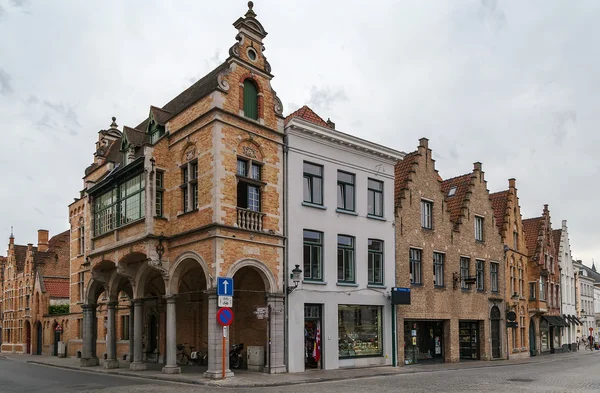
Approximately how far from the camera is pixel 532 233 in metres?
45.8

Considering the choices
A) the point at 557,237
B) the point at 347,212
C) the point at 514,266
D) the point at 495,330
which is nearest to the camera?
the point at 347,212

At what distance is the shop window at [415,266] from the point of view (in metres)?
28.8

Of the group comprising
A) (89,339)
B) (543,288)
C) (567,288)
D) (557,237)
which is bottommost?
(89,339)

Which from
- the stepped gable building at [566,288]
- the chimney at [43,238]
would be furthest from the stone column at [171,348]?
the stepped gable building at [566,288]

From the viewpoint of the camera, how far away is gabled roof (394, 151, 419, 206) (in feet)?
95.6

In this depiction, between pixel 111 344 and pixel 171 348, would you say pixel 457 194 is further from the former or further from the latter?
pixel 111 344

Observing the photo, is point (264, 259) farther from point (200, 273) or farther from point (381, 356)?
point (381, 356)

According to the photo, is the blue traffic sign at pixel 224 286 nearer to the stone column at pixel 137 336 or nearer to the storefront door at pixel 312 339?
the storefront door at pixel 312 339

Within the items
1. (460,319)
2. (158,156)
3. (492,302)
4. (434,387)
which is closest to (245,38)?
(158,156)

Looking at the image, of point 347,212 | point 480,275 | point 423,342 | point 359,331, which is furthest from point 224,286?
point 480,275

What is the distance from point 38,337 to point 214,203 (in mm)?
31875

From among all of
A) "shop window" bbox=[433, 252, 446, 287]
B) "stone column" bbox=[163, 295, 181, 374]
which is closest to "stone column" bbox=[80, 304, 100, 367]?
"stone column" bbox=[163, 295, 181, 374]

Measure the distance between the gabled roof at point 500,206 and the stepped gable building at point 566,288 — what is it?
1342 cm

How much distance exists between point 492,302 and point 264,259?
1809cm
